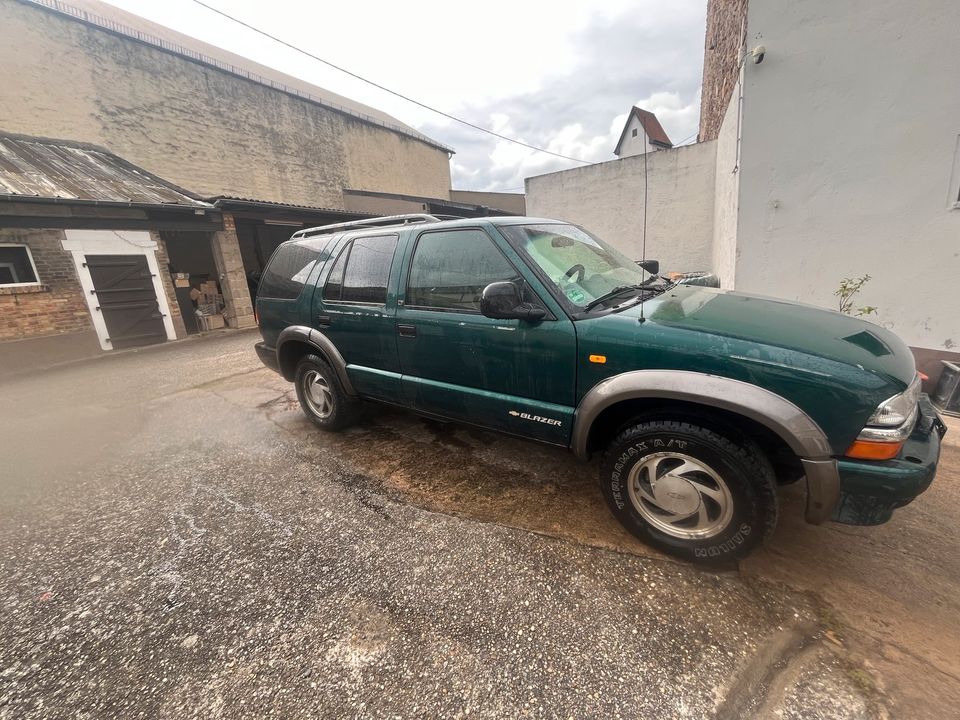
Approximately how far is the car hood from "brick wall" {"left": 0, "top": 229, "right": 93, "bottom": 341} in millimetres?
11060

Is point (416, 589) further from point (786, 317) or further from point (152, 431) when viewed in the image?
point (152, 431)

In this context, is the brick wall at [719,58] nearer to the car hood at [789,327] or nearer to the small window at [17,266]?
the car hood at [789,327]

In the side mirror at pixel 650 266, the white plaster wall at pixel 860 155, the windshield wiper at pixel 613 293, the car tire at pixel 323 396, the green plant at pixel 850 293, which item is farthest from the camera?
the green plant at pixel 850 293

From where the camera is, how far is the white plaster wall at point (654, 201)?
10.8 m

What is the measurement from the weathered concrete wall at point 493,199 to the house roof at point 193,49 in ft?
9.33

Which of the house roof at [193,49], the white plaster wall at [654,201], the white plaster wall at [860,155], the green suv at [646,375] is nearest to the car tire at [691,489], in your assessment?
the green suv at [646,375]

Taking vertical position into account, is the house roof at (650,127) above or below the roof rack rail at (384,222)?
above

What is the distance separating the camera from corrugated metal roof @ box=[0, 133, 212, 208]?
7.80 meters

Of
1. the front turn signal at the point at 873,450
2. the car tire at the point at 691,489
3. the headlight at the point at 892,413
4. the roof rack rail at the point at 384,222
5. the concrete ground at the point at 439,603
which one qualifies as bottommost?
the concrete ground at the point at 439,603

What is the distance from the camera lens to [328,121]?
1784 cm

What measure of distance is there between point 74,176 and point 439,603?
12453 millimetres

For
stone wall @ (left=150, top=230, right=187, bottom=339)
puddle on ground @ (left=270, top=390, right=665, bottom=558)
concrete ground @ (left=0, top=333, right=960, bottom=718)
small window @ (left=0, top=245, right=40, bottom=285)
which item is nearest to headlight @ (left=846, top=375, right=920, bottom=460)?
concrete ground @ (left=0, top=333, right=960, bottom=718)

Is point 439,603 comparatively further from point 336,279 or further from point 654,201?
point 654,201

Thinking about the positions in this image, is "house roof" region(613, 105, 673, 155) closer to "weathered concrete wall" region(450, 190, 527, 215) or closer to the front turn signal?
"weathered concrete wall" region(450, 190, 527, 215)
